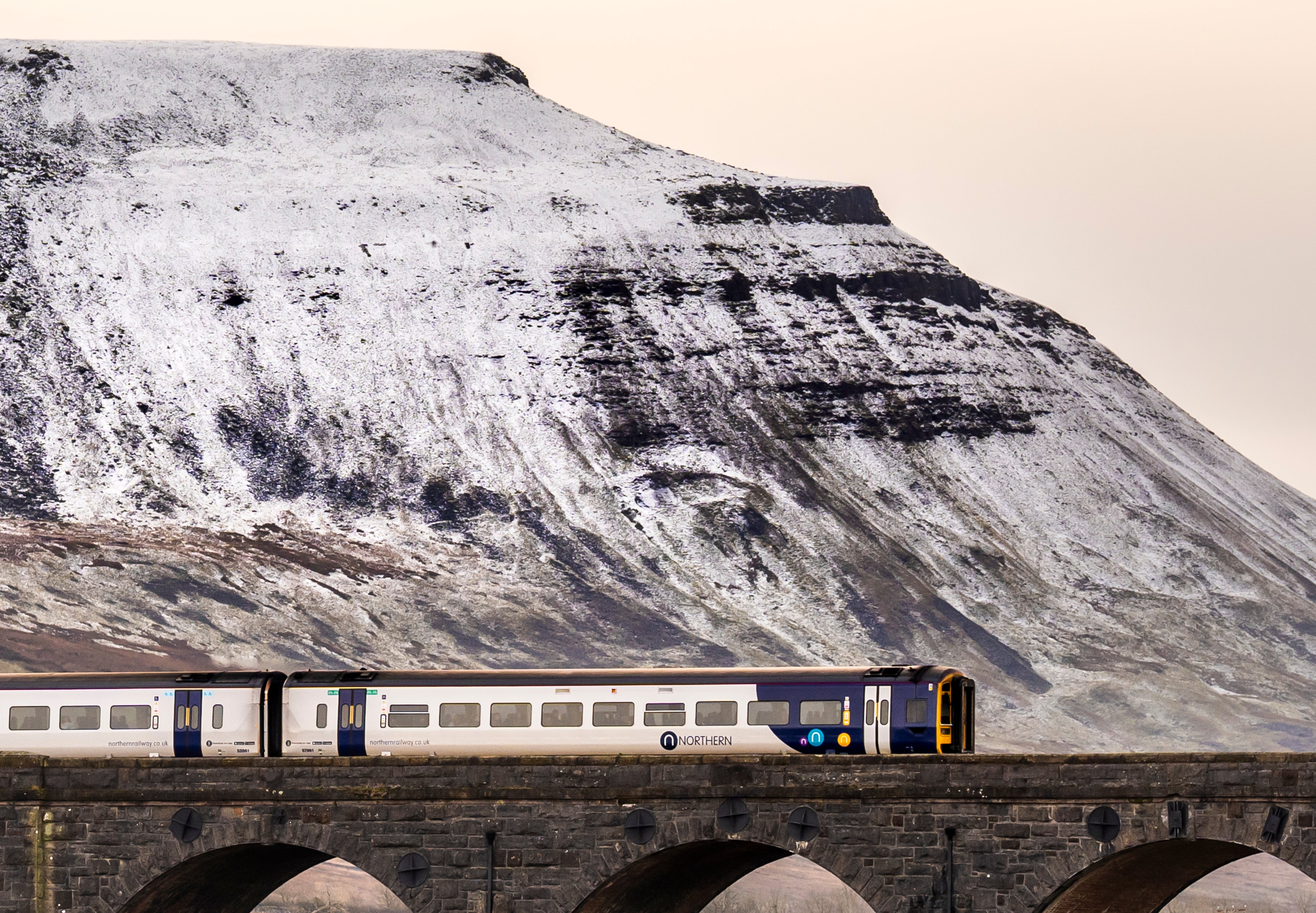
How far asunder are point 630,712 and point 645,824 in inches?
257

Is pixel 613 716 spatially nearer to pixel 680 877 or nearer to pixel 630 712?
pixel 630 712

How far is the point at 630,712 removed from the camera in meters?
45.3

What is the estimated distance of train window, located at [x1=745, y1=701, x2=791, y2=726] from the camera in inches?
1731

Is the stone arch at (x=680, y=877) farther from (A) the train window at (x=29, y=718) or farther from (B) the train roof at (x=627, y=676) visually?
(A) the train window at (x=29, y=718)

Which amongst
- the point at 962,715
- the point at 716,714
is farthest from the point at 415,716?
the point at 962,715

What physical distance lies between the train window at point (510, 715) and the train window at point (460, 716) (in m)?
0.32

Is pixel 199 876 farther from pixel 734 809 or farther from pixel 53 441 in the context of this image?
pixel 53 441

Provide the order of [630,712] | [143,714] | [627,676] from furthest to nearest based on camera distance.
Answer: [143,714]
[630,712]
[627,676]

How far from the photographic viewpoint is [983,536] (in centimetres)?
19738

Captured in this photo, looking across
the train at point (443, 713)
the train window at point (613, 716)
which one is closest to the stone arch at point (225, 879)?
the train at point (443, 713)

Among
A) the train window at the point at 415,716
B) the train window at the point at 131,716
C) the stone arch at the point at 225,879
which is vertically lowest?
the stone arch at the point at 225,879

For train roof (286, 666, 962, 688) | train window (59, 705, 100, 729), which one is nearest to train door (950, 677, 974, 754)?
train roof (286, 666, 962, 688)

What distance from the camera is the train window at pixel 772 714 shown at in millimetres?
43969

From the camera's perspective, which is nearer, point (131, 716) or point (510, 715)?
point (510, 715)
